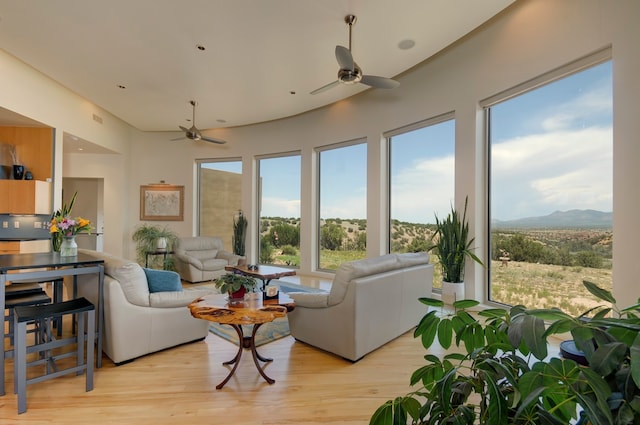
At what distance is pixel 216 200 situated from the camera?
8.17 metres

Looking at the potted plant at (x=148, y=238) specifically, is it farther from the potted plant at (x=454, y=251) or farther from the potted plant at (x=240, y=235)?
the potted plant at (x=454, y=251)

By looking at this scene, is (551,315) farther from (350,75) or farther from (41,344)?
(350,75)

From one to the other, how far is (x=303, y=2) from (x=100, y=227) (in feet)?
27.3

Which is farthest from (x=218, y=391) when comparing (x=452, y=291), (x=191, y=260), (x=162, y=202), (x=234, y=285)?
(x=162, y=202)

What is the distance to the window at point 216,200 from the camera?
8.05 meters

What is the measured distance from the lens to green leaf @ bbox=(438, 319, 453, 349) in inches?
33.4

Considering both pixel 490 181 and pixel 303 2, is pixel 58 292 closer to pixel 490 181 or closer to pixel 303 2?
pixel 303 2

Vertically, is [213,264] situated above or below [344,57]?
below

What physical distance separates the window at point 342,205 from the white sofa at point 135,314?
377cm

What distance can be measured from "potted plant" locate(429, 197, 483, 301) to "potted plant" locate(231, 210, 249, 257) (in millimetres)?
4709

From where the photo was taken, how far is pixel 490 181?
13.4 ft

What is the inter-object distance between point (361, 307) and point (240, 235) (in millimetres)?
5269

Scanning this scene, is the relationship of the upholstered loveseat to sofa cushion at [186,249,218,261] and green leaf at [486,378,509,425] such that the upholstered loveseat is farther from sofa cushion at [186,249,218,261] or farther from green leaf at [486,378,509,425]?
green leaf at [486,378,509,425]

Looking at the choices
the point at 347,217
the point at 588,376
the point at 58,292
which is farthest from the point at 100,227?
the point at 588,376
